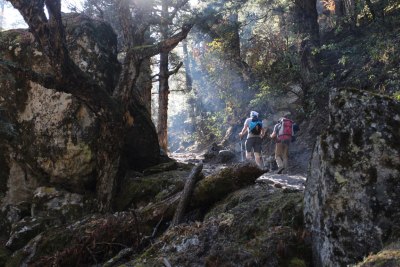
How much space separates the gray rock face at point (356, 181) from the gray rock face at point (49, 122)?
583cm

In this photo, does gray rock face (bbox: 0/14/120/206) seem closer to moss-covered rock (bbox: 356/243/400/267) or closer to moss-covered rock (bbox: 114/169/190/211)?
moss-covered rock (bbox: 114/169/190/211)

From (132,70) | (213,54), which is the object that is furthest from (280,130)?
(213,54)

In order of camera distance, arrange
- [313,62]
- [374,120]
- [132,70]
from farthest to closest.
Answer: [313,62], [132,70], [374,120]

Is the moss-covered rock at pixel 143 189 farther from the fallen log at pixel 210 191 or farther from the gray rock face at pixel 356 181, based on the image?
the gray rock face at pixel 356 181

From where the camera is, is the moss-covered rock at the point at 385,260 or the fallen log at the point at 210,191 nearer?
the moss-covered rock at the point at 385,260

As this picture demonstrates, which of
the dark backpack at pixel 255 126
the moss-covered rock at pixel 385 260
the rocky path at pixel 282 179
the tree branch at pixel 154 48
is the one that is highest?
the tree branch at pixel 154 48

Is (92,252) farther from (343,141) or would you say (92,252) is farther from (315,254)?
(343,141)

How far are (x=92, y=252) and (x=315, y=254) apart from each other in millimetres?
3507

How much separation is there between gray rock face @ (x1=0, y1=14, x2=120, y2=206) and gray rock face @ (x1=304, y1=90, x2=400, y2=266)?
5831 millimetres

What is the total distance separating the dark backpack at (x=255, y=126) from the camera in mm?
Result: 11023

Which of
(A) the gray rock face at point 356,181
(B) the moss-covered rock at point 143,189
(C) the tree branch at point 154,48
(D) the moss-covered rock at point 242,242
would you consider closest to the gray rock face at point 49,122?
(B) the moss-covered rock at point 143,189

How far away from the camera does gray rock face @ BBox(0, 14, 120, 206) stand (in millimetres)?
8867

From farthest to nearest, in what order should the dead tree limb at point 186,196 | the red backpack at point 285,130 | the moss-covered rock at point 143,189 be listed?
the red backpack at point 285,130
the moss-covered rock at point 143,189
the dead tree limb at point 186,196

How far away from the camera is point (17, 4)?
6.18 m
